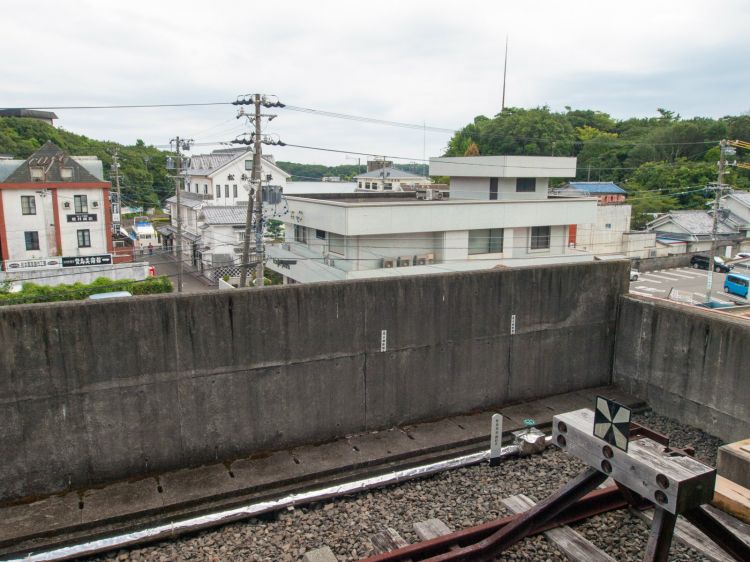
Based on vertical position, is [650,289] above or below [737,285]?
→ below

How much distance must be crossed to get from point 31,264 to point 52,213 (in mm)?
3849

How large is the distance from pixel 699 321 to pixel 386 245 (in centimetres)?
1298

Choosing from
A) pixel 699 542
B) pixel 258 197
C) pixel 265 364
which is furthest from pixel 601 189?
pixel 699 542

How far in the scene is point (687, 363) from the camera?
23.5 ft

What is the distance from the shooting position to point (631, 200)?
1715 inches

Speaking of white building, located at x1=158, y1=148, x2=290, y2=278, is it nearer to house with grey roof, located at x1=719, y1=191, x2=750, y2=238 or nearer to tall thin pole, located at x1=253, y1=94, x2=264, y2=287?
tall thin pole, located at x1=253, y1=94, x2=264, y2=287

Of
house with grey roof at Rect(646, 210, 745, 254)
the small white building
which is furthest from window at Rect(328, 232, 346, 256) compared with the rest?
the small white building

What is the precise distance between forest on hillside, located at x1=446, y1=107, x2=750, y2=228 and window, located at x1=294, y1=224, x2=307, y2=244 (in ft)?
98.3

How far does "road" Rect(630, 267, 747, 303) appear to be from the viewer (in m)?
25.6

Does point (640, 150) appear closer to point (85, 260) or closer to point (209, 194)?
point (209, 194)

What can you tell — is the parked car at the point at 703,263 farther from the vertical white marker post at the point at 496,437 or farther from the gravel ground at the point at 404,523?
the vertical white marker post at the point at 496,437

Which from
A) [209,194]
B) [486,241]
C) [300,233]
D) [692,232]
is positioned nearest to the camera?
[486,241]

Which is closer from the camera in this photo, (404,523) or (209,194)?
(404,523)

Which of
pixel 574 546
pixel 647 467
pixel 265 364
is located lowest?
pixel 574 546
